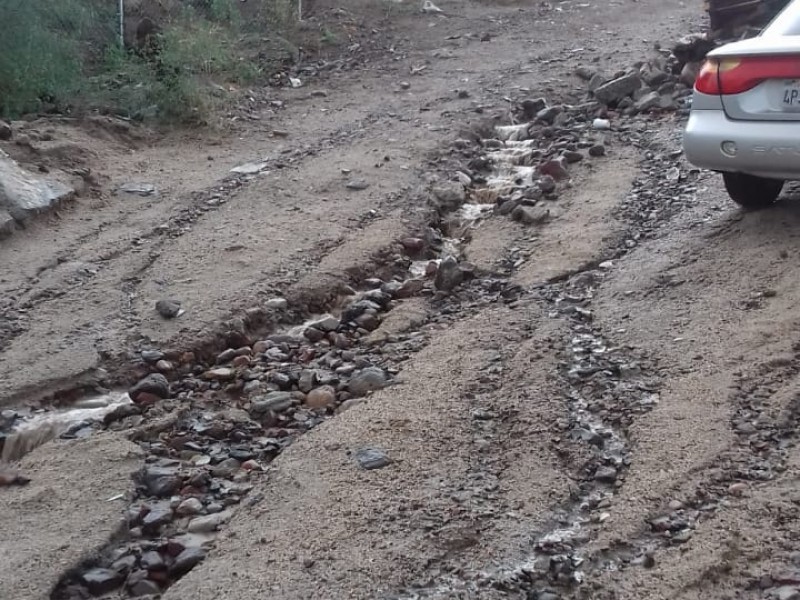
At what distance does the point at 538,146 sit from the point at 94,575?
6147 mm

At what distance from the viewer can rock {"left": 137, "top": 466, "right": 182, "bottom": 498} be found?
13.8 feet

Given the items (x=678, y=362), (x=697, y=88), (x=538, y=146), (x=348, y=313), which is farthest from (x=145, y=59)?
(x=678, y=362)

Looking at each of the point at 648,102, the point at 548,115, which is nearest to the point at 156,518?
the point at 548,115

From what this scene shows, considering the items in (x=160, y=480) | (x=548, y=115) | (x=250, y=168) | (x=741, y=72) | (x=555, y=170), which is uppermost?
(x=741, y=72)

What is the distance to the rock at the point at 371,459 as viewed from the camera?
13.3ft

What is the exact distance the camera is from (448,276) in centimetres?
608

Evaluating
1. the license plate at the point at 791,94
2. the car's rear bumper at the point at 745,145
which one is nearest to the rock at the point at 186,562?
the car's rear bumper at the point at 745,145

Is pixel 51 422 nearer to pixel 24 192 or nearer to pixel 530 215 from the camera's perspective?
A: pixel 24 192

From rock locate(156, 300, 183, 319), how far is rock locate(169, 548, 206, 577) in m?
2.35

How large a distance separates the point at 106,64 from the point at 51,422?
709 centimetres

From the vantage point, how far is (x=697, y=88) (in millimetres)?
5719

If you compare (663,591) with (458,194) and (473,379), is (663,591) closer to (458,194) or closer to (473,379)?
(473,379)

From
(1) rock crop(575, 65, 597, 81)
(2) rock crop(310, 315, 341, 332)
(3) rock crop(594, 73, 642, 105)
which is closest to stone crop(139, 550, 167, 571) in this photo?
(2) rock crop(310, 315, 341, 332)

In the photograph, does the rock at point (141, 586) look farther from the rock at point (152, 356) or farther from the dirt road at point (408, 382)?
the rock at point (152, 356)
